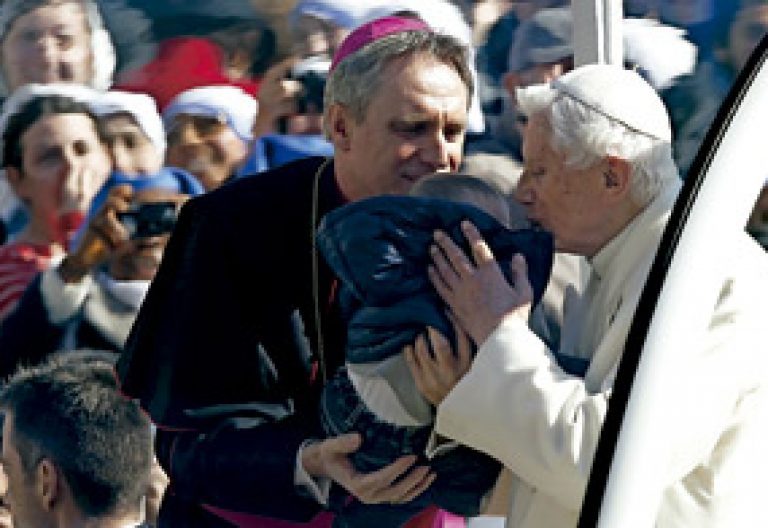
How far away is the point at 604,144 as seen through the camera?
3.79 m

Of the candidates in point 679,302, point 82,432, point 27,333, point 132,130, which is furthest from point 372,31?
point 679,302

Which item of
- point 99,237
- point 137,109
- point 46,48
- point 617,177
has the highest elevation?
point 617,177

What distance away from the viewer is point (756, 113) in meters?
3.39

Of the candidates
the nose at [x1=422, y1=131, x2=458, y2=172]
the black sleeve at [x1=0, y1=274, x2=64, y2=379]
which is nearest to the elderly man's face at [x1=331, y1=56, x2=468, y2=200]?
the nose at [x1=422, y1=131, x2=458, y2=172]

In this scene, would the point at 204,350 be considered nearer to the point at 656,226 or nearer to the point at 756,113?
the point at 656,226

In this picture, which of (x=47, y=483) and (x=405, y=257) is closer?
(x=405, y=257)

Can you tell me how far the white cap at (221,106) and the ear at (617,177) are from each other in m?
1.14

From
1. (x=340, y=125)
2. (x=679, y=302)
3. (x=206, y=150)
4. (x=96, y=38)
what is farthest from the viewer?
(x=206, y=150)

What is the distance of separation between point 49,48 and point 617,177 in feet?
4.12

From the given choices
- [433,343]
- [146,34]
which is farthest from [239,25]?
[433,343]

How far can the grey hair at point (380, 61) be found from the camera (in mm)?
4113

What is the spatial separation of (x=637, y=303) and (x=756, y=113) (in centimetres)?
33

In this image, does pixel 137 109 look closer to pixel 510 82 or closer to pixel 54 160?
pixel 54 160

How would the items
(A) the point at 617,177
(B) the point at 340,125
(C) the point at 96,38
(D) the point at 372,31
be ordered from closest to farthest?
(A) the point at 617,177, (B) the point at 340,125, (D) the point at 372,31, (C) the point at 96,38
